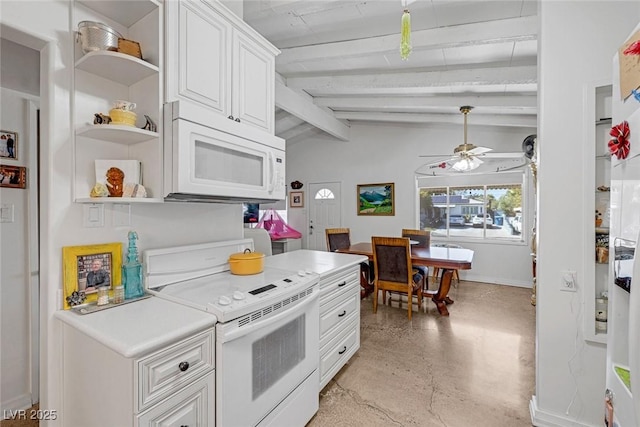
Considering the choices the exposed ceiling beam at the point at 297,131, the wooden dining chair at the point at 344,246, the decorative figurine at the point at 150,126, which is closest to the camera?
the decorative figurine at the point at 150,126

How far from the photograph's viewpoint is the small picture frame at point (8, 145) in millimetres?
1695

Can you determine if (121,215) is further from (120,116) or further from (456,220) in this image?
(456,220)

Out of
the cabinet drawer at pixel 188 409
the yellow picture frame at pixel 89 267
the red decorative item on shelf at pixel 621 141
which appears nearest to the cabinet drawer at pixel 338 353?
the cabinet drawer at pixel 188 409

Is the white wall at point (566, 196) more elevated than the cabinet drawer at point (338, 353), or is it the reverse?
the white wall at point (566, 196)

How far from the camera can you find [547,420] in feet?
5.70

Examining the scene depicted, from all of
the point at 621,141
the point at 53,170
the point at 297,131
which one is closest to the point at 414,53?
the point at 621,141

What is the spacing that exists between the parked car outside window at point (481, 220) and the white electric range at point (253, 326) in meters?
4.44

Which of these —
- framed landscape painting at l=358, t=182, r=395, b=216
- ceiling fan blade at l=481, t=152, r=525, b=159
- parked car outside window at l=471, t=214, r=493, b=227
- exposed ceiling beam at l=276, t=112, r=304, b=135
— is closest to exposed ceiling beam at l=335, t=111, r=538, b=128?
ceiling fan blade at l=481, t=152, r=525, b=159

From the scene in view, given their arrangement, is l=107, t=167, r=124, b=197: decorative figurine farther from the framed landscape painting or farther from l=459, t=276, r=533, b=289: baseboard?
l=459, t=276, r=533, b=289: baseboard

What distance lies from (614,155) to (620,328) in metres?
0.59

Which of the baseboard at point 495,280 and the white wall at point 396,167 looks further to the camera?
the white wall at point 396,167

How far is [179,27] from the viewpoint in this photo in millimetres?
1490

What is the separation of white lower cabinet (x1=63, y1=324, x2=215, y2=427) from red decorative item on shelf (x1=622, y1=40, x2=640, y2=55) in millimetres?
1764

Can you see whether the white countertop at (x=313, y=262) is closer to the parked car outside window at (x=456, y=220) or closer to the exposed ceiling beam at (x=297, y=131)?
the parked car outside window at (x=456, y=220)
